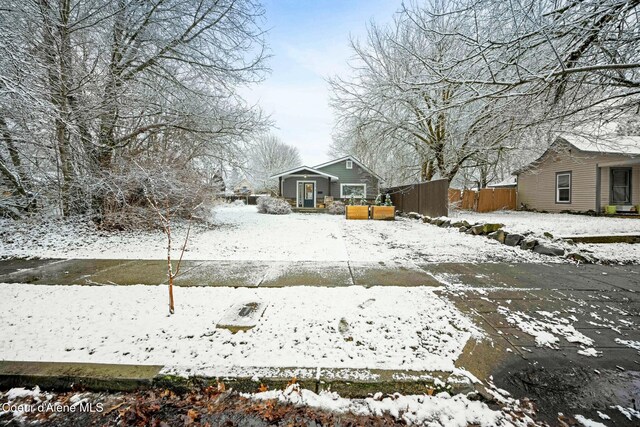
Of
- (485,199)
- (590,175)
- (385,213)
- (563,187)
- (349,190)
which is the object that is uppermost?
(590,175)

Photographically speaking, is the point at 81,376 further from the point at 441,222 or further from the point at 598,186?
the point at 598,186

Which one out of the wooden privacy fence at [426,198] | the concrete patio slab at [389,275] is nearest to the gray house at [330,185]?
the wooden privacy fence at [426,198]

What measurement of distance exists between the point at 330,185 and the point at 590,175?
45.4 feet

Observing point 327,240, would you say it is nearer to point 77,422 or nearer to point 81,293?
point 81,293

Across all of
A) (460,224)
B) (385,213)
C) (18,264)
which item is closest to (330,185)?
(385,213)

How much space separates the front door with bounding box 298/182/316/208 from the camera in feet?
Answer: 62.8

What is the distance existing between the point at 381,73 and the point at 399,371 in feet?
38.2

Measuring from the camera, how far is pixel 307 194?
1923cm

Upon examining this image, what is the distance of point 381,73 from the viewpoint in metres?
10.8

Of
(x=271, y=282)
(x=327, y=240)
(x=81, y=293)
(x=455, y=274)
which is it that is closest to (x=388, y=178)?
(x=327, y=240)

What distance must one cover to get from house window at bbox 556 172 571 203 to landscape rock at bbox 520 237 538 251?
11264 millimetres

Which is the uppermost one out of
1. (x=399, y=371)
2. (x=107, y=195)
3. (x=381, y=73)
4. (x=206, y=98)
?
(x=381, y=73)

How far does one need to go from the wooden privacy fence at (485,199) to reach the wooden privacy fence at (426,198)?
3.99m

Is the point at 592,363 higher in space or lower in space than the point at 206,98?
lower
